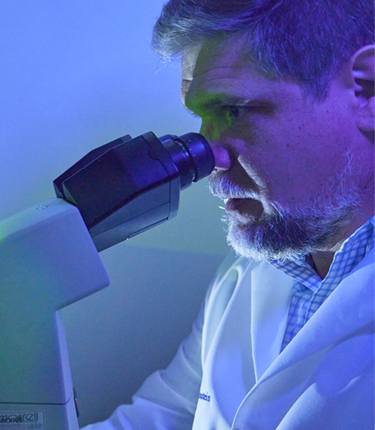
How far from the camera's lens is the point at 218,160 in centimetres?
74

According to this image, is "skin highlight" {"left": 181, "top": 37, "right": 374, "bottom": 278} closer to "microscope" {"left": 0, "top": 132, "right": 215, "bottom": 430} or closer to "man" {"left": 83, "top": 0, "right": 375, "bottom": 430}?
"man" {"left": 83, "top": 0, "right": 375, "bottom": 430}

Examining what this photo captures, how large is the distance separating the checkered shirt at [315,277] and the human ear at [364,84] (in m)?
0.17

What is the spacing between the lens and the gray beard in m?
0.75

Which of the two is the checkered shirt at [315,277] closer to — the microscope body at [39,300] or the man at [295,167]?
the man at [295,167]

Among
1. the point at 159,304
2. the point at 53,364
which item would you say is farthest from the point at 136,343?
the point at 53,364

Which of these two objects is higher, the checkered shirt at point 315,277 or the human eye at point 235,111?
the human eye at point 235,111

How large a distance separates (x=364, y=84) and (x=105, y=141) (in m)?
0.62

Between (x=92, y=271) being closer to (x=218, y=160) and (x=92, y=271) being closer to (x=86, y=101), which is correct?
(x=218, y=160)

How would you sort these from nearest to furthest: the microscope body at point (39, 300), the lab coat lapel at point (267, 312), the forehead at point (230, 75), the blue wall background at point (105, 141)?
the microscope body at point (39, 300) → the forehead at point (230, 75) → the lab coat lapel at point (267, 312) → the blue wall background at point (105, 141)

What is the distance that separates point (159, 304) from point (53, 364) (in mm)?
596

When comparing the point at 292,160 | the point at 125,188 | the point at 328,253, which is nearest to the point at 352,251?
the point at 328,253

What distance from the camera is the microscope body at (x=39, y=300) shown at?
591 mm

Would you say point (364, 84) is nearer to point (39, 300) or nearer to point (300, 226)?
point (300, 226)

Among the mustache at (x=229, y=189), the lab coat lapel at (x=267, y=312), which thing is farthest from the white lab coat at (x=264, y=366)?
the mustache at (x=229, y=189)
